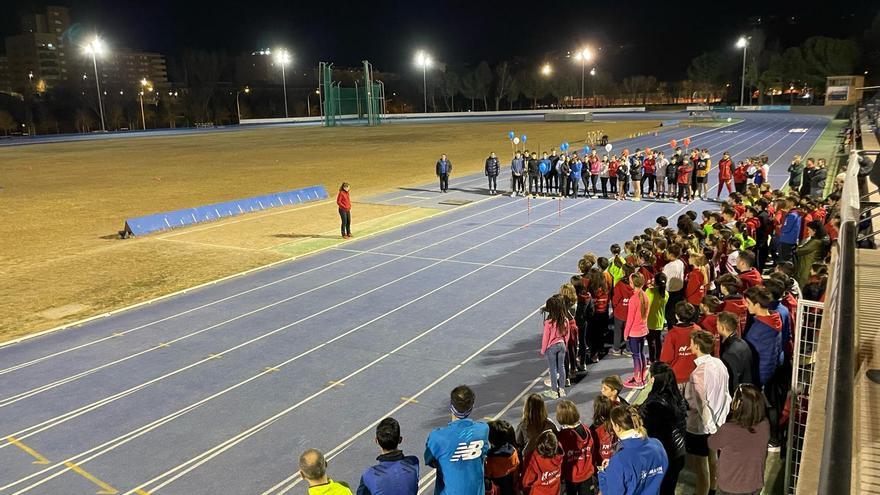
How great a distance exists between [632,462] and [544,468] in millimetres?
645

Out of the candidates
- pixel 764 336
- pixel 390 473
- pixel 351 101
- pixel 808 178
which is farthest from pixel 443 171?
pixel 351 101

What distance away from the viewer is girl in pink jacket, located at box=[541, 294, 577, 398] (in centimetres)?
764

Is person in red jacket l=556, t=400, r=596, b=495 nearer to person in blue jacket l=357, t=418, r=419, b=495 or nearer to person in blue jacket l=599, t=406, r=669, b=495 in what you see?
person in blue jacket l=599, t=406, r=669, b=495

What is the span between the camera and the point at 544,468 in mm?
4602

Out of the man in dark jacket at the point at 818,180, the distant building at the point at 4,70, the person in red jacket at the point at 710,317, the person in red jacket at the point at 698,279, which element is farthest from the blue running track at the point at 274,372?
the distant building at the point at 4,70

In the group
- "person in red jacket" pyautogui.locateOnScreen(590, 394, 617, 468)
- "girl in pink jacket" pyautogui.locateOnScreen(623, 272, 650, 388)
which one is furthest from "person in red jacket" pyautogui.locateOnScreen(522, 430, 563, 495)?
"girl in pink jacket" pyautogui.locateOnScreen(623, 272, 650, 388)

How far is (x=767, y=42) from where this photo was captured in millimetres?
151500

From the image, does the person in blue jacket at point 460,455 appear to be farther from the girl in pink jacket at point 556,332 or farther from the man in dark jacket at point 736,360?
the girl in pink jacket at point 556,332

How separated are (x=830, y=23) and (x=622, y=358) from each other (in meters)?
182

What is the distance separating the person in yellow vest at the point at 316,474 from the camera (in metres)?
4.20

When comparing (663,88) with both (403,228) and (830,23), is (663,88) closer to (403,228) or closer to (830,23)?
(830,23)

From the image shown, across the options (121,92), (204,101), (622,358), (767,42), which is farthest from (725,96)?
(622,358)

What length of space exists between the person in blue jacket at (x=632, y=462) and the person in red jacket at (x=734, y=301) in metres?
3.15

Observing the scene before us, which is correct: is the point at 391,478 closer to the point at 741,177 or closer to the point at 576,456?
the point at 576,456
